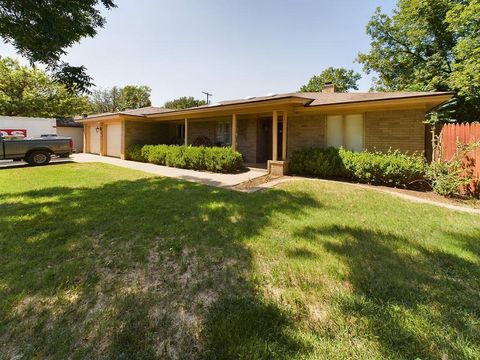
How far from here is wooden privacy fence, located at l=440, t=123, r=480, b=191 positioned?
6.95 metres

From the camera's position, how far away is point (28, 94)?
26750mm

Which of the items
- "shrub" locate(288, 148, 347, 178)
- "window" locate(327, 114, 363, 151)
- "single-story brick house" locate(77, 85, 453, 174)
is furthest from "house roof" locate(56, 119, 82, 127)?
"window" locate(327, 114, 363, 151)

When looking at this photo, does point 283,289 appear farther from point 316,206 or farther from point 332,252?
point 316,206

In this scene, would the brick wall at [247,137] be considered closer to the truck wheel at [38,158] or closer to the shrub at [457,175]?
the shrub at [457,175]

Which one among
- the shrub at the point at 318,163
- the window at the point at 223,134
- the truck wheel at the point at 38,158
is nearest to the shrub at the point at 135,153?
the truck wheel at the point at 38,158

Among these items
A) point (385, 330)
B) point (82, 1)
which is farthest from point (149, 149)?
point (385, 330)

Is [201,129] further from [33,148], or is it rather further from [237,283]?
[237,283]

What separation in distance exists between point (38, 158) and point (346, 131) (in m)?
15.0

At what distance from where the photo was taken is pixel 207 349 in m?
2.07

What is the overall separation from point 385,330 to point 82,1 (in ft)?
24.1

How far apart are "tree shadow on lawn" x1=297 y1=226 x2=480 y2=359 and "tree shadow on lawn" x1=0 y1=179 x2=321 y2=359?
83 centimetres

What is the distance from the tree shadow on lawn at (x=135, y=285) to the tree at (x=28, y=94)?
89.0 feet

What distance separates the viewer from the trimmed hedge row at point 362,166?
7.77 m

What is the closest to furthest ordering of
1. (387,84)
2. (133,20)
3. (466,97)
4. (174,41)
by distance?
(133,20), (174,41), (466,97), (387,84)
